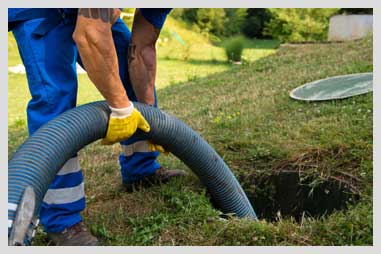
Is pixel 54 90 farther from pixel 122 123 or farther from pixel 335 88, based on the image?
pixel 335 88

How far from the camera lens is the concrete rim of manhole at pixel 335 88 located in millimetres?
4594

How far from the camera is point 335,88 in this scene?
4.96 metres

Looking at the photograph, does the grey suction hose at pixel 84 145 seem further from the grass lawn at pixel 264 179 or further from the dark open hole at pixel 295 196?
the dark open hole at pixel 295 196

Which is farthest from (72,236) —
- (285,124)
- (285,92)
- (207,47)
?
(207,47)

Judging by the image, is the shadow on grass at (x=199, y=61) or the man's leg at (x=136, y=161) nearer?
the man's leg at (x=136, y=161)

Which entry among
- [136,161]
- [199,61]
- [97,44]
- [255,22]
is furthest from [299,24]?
[97,44]

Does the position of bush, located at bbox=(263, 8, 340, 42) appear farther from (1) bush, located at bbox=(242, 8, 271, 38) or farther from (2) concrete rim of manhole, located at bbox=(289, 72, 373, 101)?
(2) concrete rim of manhole, located at bbox=(289, 72, 373, 101)

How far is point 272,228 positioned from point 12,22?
1.64 metres

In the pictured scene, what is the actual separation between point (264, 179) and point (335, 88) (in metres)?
2.04

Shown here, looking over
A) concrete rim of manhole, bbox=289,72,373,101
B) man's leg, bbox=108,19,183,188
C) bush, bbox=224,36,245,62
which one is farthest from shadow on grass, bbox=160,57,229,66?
man's leg, bbox=108,19,183,188

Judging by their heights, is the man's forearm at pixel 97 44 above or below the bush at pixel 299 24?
above

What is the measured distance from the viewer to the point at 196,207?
271cm

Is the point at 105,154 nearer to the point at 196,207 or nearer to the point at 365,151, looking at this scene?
the point at 196,207

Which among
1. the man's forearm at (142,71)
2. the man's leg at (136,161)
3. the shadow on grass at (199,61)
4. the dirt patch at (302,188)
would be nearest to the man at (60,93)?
the man's forearm at (142,71)
